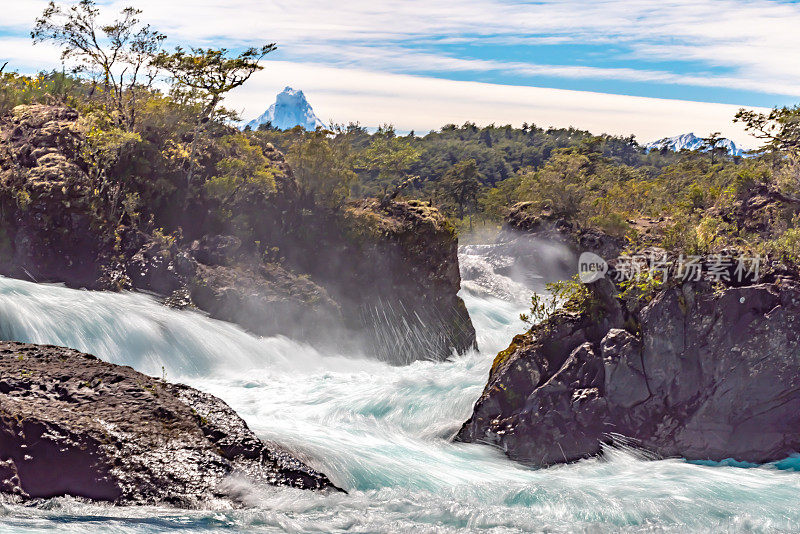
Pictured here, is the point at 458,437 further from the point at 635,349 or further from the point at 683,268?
the point at 683,268

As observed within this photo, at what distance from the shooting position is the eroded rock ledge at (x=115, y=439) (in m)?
7.12

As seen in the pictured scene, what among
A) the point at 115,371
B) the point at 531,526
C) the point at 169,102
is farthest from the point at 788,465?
the point at 169,102

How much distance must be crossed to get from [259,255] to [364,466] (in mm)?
14015

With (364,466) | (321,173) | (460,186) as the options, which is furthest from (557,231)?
(364,466)

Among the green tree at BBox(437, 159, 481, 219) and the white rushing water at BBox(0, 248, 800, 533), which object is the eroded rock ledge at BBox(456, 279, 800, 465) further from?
the green tree at BBox(437, 159, 481, 219)

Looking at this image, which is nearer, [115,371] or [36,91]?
[115,371]

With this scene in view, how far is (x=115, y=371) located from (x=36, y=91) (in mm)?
19045

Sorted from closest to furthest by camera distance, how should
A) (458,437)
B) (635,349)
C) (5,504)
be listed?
(5,504)
(635,349)
(458,437)

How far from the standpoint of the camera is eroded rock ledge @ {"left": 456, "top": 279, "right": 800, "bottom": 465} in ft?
37.7

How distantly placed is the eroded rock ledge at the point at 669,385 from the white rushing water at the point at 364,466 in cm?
42

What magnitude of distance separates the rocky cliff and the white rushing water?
129 cm

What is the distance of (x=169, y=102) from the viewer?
23.8 m

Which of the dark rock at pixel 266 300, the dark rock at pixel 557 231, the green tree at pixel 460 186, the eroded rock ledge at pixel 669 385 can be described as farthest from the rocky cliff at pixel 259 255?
the green tree at pixel 460 186

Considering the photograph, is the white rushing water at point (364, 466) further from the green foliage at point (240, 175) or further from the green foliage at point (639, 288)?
the green foliage at point (240, 175)
